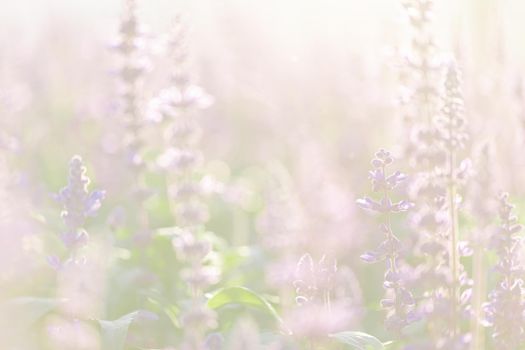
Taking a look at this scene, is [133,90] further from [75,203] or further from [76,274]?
[76,274]

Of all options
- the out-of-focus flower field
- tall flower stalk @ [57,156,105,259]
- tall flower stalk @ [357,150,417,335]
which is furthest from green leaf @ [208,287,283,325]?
tall flower stalk @ [357,150,417,335]

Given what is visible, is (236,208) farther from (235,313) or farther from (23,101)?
(23,101)

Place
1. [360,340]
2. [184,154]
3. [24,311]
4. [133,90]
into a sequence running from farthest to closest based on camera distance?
[133,90]
[184,154]
[24,311]
[360,340]

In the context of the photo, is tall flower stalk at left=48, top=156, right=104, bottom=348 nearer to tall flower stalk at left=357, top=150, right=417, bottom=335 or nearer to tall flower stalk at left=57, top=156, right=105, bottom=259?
tall flower stalk at left=57, top=156, right=105, bottom=259

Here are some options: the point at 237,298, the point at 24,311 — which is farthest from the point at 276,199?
the point at 24,311

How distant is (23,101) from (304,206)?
471cm

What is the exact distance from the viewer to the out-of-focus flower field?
3689 millimetres

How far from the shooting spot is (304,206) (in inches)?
226

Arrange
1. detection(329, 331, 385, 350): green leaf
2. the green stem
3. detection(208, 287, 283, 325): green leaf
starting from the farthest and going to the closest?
1. detection(208, 287, 283, 325): green leaf
2. detection(329, 331, 385, 350): green leaf
3. the green stem

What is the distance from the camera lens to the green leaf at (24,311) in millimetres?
4316

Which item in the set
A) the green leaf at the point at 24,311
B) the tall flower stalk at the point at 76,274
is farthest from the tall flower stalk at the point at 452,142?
the green leaf at the point at 24,311

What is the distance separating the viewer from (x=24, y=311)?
14.3 ft

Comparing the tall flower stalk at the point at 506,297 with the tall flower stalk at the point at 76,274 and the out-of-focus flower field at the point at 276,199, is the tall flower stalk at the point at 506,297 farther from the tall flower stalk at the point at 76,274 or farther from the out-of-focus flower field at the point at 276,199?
the tall flower stalk at the point at 76,274

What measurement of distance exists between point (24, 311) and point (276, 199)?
4.06 ft
